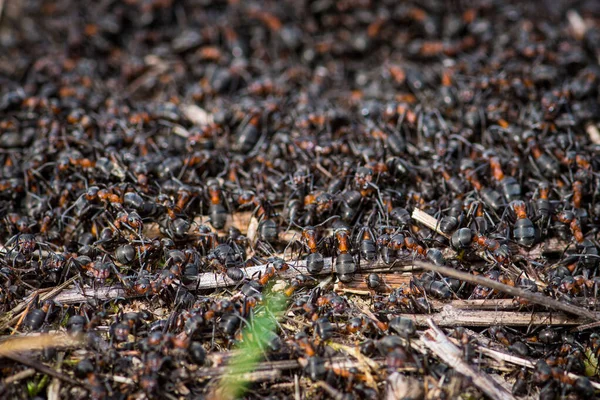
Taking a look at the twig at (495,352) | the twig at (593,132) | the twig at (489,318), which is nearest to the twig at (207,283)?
the twig at (489,318)

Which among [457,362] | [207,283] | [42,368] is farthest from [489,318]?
[42,368]

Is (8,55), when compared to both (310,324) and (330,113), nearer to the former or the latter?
(330,113)

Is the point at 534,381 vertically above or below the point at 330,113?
below

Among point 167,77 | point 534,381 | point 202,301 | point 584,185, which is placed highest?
point 167,77

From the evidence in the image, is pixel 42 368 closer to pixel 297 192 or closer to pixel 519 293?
pixel 297 192

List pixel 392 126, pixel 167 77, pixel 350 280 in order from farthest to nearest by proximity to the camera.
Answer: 1. pixel 167 77
2. pixel 392 126
3. pixel 350 280

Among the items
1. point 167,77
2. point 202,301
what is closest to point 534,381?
point 202,301
